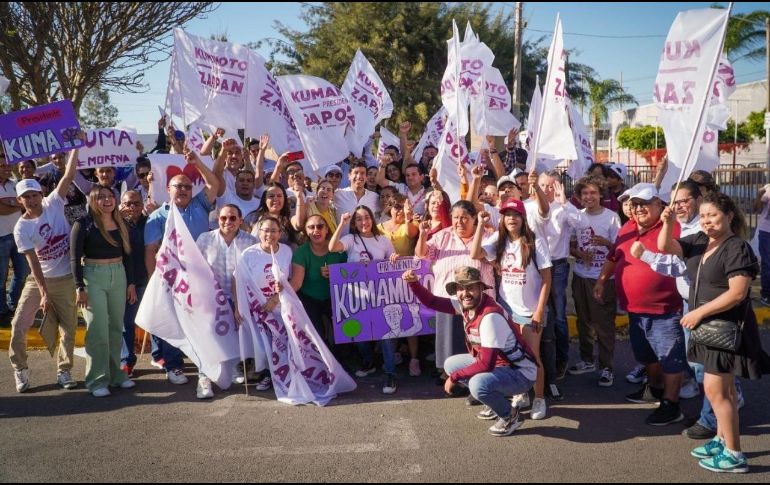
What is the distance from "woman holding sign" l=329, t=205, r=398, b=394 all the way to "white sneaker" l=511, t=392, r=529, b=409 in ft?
4.17

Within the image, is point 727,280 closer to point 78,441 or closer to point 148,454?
point 148,454

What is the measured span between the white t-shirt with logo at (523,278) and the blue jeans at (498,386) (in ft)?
2.23

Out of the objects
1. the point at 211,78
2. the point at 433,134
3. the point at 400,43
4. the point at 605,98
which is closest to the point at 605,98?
the point at 605,98

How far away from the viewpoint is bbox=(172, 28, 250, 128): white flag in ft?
24.6

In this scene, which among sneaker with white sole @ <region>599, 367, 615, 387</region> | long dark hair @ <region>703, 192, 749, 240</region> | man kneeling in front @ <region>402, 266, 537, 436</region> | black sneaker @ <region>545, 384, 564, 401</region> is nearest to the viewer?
long dark hair @ <region>703, 192, 749, 240</region>

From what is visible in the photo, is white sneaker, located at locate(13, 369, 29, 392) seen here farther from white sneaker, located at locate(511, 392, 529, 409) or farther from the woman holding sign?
white sneaker, located at locate(511, 392, 529, 409)

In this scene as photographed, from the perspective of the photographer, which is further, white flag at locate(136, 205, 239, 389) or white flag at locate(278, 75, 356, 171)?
white flag at locate(278, 75, 356, 171)

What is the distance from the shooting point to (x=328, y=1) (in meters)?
26.3

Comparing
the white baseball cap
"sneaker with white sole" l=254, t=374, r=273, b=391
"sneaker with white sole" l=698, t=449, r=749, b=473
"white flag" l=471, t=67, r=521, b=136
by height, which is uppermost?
"white flag" l=471, t=67, r=521, b=136

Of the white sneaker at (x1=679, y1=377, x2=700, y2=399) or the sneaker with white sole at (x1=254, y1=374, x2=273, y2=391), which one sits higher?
the sneaker with white sole at (x1=254, y1=374, x2=273, y2=391)

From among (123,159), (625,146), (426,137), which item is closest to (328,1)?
(426,137)

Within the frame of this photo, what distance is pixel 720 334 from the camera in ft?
14.0

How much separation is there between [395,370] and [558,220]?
2.20 metres

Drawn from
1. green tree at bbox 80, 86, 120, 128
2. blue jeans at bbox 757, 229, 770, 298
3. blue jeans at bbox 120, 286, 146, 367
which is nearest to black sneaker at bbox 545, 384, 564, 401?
blue jeans at bbox 120, 286, 146, 367
